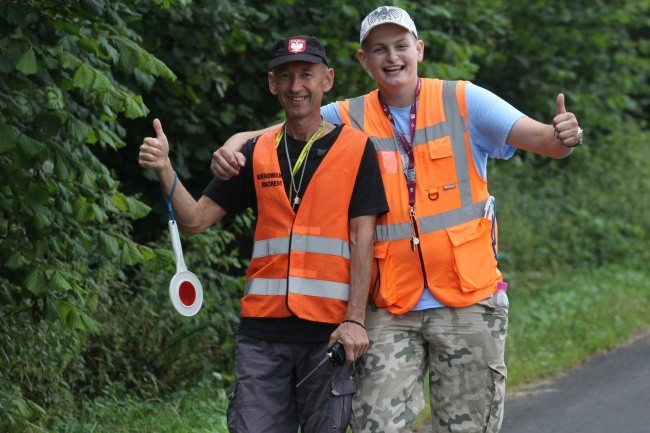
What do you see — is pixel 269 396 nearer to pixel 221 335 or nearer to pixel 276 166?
pixel 276 166

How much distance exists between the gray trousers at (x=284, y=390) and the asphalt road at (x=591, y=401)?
2.97 metres

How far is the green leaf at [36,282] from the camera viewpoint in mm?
5629

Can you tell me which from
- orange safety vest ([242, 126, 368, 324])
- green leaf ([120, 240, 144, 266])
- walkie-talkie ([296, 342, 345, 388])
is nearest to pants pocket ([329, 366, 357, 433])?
walkie-talkie ([296, 342, 345, 388])

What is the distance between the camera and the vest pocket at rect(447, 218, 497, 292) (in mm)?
4844

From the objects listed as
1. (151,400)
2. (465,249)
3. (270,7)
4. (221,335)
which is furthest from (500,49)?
(465,249)

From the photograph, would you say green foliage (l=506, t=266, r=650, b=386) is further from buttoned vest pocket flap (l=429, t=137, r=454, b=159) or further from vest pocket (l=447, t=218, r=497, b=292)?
buttoned vest pocket flap (l=429, t=137, r=454, b=159)

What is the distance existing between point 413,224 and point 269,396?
2.73 feet

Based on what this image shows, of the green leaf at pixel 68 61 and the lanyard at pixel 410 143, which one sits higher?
the green leaf at pixel 68 61

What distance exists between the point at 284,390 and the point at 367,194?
79 centimetres

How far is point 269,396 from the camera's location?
478 cm

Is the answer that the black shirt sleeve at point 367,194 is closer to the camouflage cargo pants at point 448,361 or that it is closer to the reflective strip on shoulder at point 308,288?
the reflective strip on shoulder at point 308,288

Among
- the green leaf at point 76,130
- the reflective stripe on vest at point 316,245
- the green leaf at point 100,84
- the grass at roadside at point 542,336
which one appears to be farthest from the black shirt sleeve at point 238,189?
the grass at roadside at point 542,336

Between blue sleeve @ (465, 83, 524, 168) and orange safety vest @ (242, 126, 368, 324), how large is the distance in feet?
1.58

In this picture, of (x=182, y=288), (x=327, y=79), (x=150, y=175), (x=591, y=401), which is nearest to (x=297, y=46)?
(x=327, y=79)
